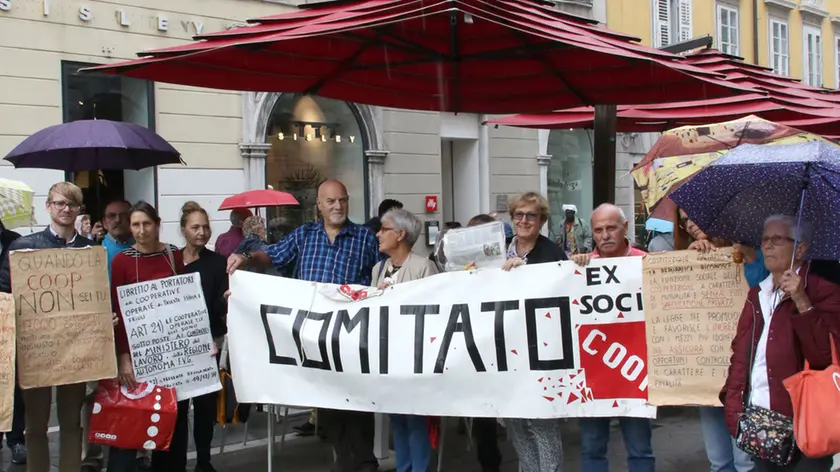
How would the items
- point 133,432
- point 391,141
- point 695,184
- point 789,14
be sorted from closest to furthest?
point 695,184 → point 133,432 → point 391,141 → point 789,14

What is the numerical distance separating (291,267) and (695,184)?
2828 mm

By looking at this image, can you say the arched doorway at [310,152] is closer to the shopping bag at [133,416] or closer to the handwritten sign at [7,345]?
the shopping bag at [133,416]

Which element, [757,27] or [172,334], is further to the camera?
[757,27]

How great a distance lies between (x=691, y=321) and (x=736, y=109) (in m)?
3.42

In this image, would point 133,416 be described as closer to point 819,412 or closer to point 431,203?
point 819,412

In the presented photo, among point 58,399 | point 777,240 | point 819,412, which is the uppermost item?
point 777,240

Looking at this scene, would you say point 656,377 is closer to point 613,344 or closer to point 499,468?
point 613,344

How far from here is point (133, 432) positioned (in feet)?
16.8

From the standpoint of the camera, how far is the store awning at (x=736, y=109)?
7227 millimetres

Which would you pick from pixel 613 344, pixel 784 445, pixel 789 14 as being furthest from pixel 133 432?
pixel 789 14

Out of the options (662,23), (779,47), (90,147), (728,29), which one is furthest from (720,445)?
(779,47)

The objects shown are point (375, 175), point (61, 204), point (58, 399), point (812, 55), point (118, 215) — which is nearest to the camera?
point (58, 399)

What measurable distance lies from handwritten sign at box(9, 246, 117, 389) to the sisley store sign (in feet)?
22.6

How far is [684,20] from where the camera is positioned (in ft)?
68.4
